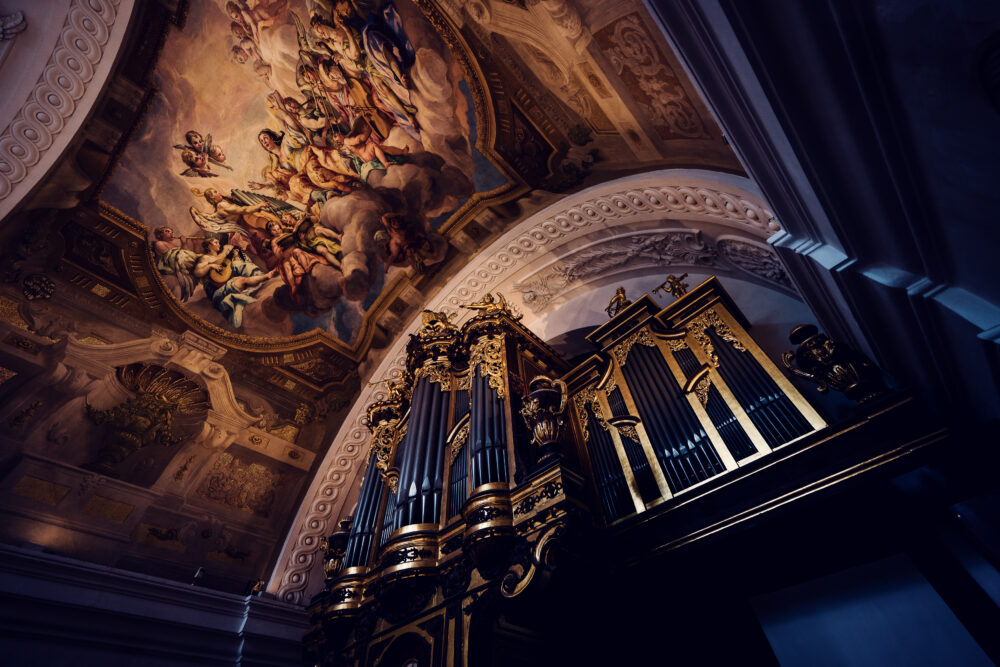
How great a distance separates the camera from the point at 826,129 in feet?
5.02

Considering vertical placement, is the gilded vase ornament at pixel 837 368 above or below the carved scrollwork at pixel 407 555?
above

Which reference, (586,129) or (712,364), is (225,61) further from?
(712,364)

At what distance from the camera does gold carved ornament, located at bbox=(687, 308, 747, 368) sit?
4020 mm

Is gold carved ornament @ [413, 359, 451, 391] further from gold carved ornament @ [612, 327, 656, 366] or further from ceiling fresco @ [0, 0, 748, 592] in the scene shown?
ceiling fresco @ [0, 0, 748, 592]

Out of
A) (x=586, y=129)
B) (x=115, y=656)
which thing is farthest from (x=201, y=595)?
(x=586, y=129)

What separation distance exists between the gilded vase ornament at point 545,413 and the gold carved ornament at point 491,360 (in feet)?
2.21

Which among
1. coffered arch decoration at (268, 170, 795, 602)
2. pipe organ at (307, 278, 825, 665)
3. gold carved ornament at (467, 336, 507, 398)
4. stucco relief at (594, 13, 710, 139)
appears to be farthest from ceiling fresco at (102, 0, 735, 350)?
gold carved ornament at (467, 336, 507, 398)

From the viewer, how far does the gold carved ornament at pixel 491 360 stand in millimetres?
4691

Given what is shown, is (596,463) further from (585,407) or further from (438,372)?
(438,372)

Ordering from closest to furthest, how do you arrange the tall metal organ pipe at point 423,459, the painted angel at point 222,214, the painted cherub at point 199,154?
the tall metal organ pipe at point 423,459, the painted cherub at point 199,154, the painted angel at point 222,214

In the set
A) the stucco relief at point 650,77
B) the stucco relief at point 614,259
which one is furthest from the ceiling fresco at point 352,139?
the stucco relief at point 614,259

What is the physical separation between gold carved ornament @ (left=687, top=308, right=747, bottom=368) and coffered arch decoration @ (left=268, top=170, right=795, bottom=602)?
838 millimetres

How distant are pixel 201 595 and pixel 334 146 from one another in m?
6.38

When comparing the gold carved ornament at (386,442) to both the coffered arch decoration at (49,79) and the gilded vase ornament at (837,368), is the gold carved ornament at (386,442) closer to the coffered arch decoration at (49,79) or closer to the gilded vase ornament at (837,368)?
the gilded vase ornament at (837,368)
